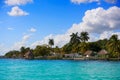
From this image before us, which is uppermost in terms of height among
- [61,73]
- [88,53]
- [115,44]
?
[115,44]

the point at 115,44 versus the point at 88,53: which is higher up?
the point at 115,44

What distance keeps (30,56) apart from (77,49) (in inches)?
1643

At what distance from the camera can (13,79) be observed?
1320 inches

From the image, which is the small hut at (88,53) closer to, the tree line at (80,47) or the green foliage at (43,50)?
the tree line at (80,47)

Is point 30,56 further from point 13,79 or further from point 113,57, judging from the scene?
point 13,79

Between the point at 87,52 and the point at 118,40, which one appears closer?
the point at 118,40

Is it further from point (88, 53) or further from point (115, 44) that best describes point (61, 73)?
point (88, 53)

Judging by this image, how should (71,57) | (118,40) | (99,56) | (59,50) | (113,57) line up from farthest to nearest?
(59,50) → (71,57) → (99,56) → (113,57) → (118,40)

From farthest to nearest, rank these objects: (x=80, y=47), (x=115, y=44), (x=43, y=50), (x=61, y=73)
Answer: (x=43, y=50) → (x=80, y=47) → (x=115, y=44) → (x=61, y=73)

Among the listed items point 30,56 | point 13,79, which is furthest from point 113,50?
point 13,79

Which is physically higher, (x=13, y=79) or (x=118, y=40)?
(x=118, y=40)

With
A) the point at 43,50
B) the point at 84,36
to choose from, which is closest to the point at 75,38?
the point at 84,36

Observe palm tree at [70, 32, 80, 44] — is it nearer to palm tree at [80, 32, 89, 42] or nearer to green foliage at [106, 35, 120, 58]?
palm tree at [80, 32, 89, 42]

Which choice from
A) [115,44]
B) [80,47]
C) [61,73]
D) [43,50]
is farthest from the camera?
[43,50]
